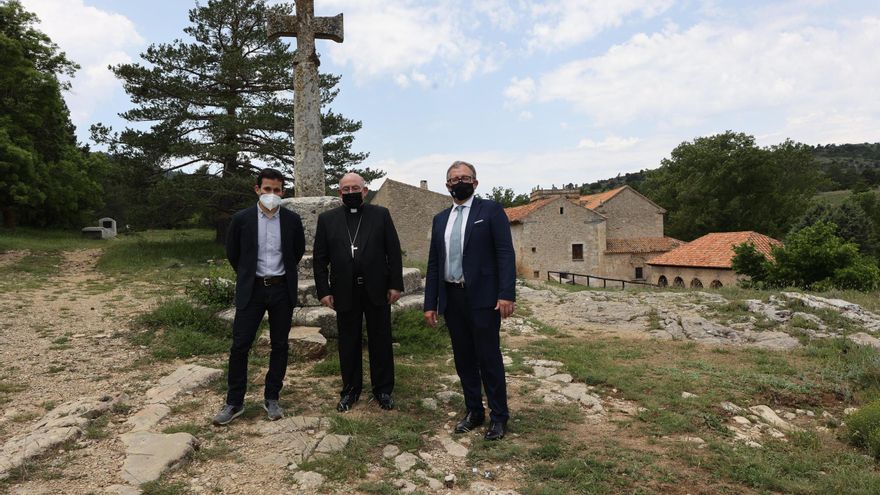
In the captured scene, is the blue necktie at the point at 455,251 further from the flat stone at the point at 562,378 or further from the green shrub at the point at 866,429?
the green shrub at the point at 866,429

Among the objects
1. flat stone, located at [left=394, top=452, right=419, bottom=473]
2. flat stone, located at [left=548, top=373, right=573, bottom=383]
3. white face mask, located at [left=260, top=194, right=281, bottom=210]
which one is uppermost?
white face mask, located at [left=260, top=194, right=281, bottom=210]

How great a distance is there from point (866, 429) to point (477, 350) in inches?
116

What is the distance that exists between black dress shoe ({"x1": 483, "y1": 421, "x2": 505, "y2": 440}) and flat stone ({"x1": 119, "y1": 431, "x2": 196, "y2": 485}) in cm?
198

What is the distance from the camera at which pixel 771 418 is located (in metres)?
4.33

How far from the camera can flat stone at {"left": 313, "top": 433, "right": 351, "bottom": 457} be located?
3311 millimetres

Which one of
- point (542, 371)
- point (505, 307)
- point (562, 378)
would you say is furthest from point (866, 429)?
point (505, 307)

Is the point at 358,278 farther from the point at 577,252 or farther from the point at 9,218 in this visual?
the point at 577,252

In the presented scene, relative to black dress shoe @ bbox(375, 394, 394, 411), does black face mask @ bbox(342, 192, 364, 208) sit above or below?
above

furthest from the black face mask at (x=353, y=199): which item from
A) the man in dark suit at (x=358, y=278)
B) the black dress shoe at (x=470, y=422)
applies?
the black dress shoe at (x=470, y=422)

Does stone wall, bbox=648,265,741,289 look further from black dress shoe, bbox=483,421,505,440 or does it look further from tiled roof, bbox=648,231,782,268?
black dress shoe, bbox=483,421,505,440

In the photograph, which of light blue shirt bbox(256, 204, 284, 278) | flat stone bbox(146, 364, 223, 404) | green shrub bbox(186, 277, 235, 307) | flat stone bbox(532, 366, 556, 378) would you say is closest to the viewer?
light blue shirt bbox(256, 204, 284, 278)

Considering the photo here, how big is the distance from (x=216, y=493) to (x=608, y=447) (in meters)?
2.52

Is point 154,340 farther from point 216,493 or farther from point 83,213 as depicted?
point 83,213

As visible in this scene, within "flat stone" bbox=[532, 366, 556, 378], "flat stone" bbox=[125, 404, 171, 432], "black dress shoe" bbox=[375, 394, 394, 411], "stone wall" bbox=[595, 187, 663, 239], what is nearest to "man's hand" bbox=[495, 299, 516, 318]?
"black dress shoe" bbox=[375, 394, 394, 411]
